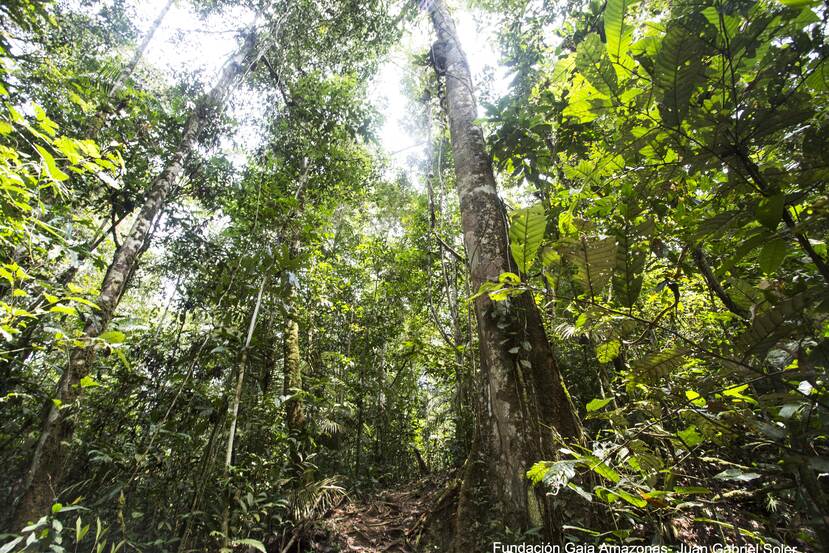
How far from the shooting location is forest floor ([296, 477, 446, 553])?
3.18 meters

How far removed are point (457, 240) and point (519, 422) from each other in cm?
724

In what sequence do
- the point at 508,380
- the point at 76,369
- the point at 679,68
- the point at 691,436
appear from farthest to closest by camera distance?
the point at 76,369
the point at 508,380
the point at 691,436
the point at 679,68

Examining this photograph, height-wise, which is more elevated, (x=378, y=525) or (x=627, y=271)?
(x=627, y=271)

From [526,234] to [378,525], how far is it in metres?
3.71

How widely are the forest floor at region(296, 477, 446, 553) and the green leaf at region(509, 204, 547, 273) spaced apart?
2.77 meters

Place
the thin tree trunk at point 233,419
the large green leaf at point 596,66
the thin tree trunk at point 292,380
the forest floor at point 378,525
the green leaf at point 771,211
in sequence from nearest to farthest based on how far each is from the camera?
the green leaf at point 771,211
the large green leaf at point 596,66
the thin tree trunk at point 233,419
the forest floor at point 378,525
the thin tree trunk at point 292,380

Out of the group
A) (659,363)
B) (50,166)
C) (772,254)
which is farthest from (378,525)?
(772,254)

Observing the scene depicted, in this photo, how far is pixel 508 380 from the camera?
95.3 inches

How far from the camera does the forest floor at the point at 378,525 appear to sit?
10.4ft

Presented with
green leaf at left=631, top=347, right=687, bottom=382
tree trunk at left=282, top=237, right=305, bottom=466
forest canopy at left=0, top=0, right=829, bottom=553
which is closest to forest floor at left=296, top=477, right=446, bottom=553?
forest canopy at left=0, top=0, right=829, bottom=553

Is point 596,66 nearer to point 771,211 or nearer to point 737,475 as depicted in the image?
point 771,211

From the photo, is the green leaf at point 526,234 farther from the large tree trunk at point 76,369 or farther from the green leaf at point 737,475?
the large tree trunk at point 76,369

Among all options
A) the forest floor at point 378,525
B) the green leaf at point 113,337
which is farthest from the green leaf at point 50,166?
the forest floor at point 378,525

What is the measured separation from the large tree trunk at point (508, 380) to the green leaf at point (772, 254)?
1562 mm
